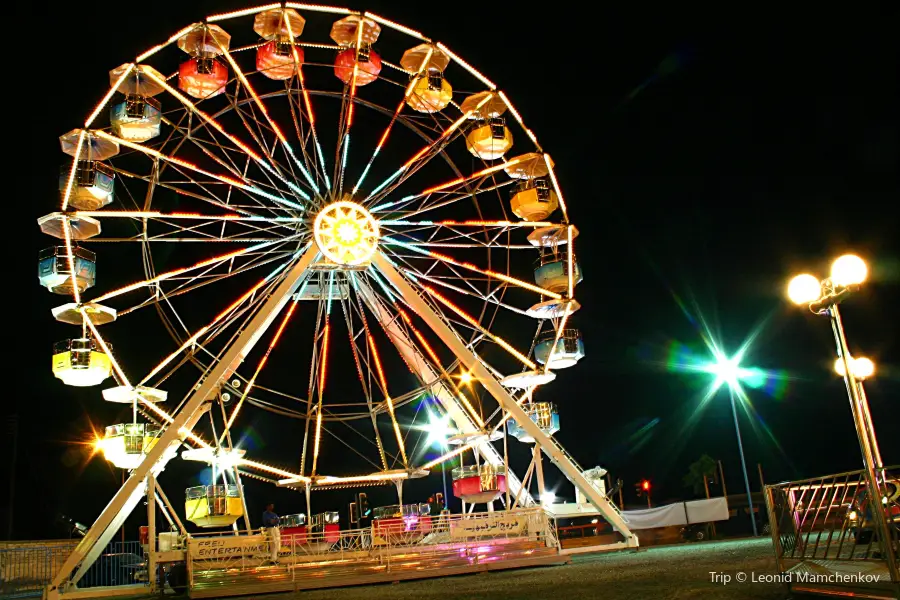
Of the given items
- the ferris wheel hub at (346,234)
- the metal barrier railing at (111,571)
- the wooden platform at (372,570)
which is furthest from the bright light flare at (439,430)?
the metal barrier railing at (111,571)

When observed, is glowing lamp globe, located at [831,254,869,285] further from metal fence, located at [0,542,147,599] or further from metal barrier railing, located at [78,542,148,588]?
metal barrier railing, located at [78,542,148,588]

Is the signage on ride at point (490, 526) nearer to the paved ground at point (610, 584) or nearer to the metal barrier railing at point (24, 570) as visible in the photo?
the paved ground at point (610, 584)

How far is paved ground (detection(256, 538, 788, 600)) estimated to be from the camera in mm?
9461

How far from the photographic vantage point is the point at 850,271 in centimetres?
888

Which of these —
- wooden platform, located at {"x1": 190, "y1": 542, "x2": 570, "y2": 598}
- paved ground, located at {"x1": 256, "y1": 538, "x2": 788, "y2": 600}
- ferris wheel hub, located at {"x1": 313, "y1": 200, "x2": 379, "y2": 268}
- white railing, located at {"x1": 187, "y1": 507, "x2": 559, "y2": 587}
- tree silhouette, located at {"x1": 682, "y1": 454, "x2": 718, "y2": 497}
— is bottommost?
paved ground, located at {"x1": 256, "y1": 538, "x2": 788, "y2": 600}

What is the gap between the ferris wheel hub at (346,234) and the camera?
1741 centimetres

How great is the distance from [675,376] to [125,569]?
39.1 meters

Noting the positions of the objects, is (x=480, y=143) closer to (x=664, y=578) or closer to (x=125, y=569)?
(x=664, y=578)

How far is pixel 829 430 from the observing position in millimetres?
49594

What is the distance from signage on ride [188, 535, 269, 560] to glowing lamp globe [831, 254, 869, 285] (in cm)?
1123

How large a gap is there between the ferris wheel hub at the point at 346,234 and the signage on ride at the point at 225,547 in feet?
18.4

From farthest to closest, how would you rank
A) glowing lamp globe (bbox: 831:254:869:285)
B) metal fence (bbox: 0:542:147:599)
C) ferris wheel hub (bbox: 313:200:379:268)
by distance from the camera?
metal fence (bbox: 0:542:147:599), ferris wheel hub (bbox: 313:200:379:268), glowing lamp globe (bbox: 831:254:869:285)

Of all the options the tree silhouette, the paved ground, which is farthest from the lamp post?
the tree silhouette

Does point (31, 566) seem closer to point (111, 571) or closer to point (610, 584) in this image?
point (111, 571)
